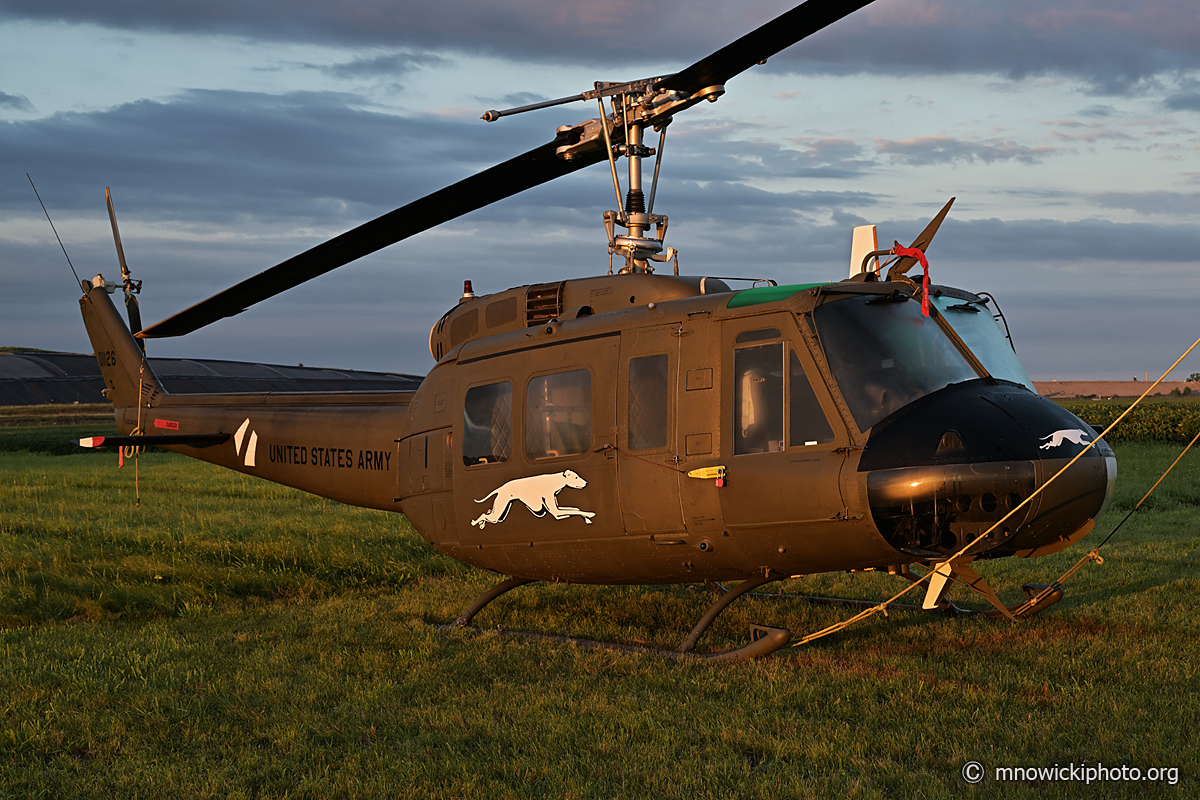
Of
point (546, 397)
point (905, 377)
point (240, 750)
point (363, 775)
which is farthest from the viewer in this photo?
point (546, 397)

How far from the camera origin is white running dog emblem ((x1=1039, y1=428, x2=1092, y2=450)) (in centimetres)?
652

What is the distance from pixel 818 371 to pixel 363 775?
4007 mm

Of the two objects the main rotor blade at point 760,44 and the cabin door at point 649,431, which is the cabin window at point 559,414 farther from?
the main rotor blade at point 760,44

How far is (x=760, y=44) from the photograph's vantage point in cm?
653

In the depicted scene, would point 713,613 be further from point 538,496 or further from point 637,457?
point 538,496

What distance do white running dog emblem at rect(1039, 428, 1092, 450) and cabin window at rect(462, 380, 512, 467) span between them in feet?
14.4

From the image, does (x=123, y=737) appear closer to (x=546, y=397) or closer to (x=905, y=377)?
(x=546, y=397)

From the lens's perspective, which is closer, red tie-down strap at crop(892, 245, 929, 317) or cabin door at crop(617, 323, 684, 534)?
red tie-down strap at crop(892, 245, 929, 317)

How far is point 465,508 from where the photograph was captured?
8984 millimetres

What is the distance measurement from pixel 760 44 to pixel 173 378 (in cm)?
6627

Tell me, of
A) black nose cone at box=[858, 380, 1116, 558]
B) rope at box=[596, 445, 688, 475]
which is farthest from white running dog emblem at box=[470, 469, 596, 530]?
black nose cone at box=[858, 380, 1116, 558]

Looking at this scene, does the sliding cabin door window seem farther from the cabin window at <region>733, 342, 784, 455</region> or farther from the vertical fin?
the vertical fin

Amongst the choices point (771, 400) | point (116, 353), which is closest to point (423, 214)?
point (771, 400)

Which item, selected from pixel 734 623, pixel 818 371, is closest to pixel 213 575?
pixel 734 623
